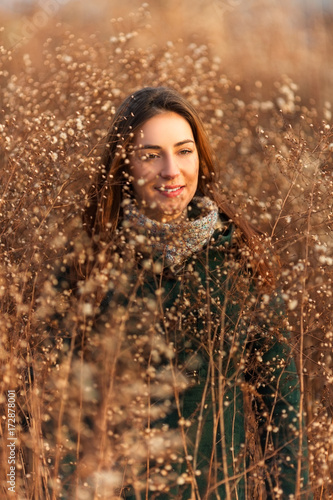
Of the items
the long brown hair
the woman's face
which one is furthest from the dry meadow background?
the woman's face

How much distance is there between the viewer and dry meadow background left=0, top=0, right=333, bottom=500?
177cm

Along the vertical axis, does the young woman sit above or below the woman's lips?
below

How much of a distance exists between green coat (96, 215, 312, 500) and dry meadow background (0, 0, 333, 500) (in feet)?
0.27

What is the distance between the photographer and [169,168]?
6.84ft

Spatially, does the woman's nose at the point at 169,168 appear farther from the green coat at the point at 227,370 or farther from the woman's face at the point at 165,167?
the green coat at the point at 227,370

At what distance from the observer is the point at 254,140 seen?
416cm

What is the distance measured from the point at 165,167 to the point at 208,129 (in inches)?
67.2

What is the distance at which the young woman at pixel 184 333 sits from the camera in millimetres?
1586

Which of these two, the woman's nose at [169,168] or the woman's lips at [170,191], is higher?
the woman's nose at [169,168]

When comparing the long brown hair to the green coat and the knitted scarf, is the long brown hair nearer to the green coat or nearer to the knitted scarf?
the knitted scarf

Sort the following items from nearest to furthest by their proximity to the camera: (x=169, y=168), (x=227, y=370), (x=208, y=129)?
(x=227, y=370) → (x=169, y=168) → (x=208, y=129)

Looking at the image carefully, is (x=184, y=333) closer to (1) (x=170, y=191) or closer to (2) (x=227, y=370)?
(2) (x=227, y=370)

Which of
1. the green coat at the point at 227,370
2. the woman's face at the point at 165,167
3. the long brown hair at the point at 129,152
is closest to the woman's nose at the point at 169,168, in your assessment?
the woman's face at the point at 165,167

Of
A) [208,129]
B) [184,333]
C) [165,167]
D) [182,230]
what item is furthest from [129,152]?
[208,129]
